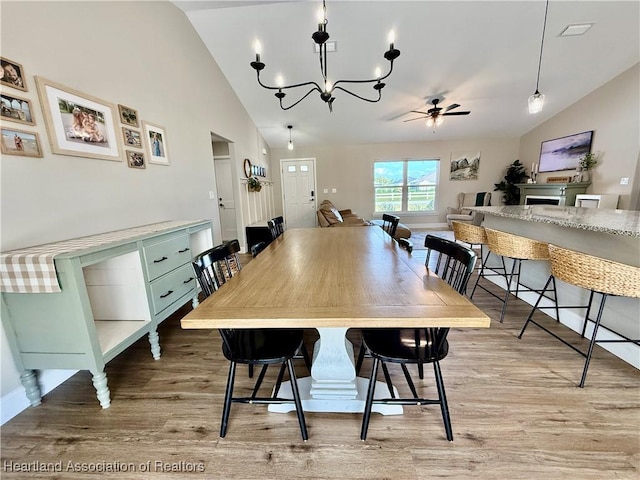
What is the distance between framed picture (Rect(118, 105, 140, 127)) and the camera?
220 centimetres

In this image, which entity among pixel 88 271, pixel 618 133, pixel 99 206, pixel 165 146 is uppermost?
pixel 618 133

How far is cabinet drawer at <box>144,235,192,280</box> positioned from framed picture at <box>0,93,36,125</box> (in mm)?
953

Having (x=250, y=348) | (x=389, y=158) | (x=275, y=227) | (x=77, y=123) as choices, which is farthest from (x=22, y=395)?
(x=389, y=158)

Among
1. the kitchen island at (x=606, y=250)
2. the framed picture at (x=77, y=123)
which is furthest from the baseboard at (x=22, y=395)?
the kitchen island at (x=606, y=250)

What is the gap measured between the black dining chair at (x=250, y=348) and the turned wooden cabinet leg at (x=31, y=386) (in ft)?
3.91

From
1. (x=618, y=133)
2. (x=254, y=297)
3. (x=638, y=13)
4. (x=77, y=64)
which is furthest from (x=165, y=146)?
(x=618, y=133)

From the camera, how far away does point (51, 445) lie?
1279 mm

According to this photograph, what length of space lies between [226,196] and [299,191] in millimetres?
2439

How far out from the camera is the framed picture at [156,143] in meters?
2.50

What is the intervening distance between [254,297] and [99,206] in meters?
1.75

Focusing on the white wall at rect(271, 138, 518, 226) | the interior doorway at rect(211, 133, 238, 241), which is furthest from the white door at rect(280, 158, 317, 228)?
the interior doorway at rect(211, 133, 238, 241)

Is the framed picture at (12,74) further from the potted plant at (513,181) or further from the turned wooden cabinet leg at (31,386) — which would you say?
the potted plant at (513,181)

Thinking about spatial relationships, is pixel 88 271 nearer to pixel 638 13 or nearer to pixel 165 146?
pixel 165 146

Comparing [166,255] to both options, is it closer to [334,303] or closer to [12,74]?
[12,74]
